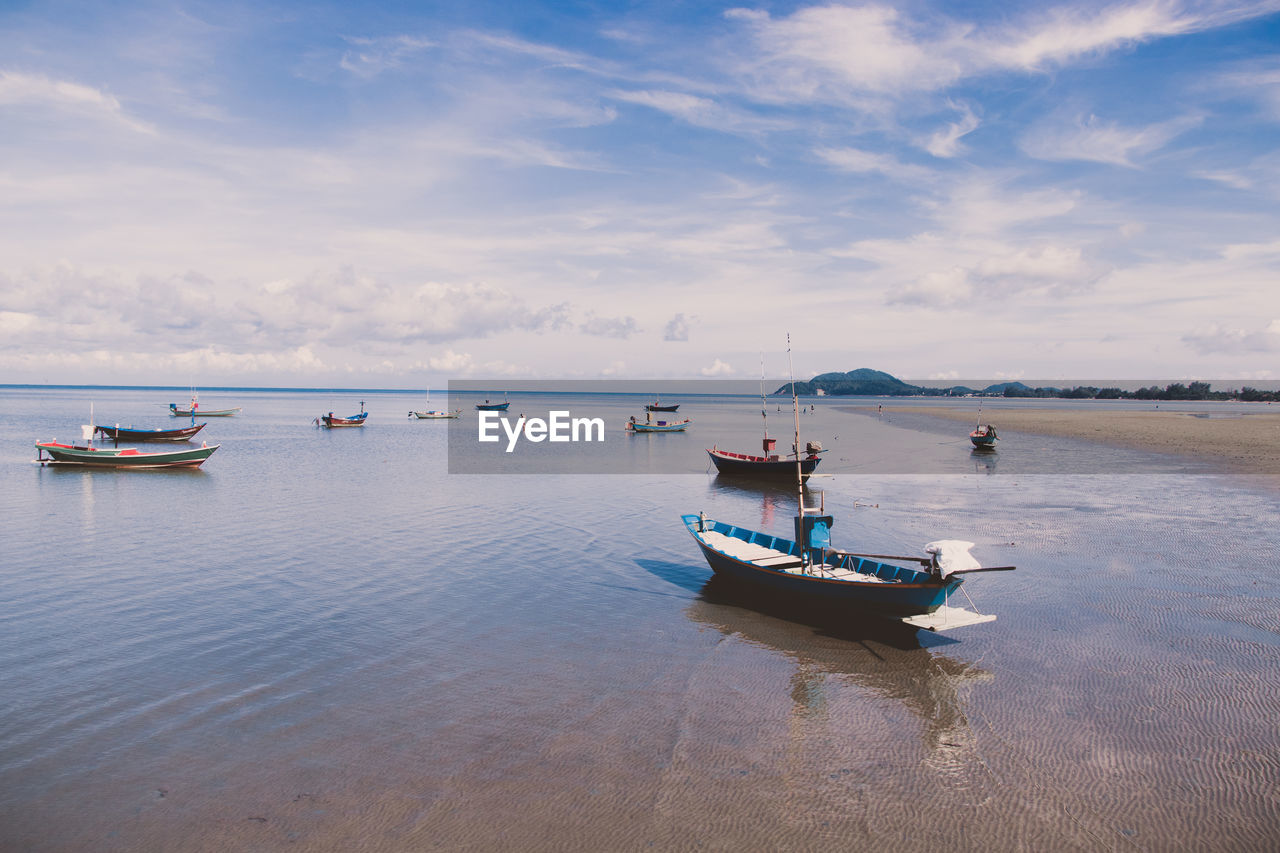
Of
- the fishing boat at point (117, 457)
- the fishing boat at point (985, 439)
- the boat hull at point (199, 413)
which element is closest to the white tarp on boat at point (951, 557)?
the fishing boat at point (117, 457)

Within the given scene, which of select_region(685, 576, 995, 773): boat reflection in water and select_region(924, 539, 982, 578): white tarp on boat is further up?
select_region(924, 539, 982, 578): white tarp on boat

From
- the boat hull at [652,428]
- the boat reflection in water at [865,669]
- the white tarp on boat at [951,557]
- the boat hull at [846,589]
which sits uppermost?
the white tarp on boat at [951,557]

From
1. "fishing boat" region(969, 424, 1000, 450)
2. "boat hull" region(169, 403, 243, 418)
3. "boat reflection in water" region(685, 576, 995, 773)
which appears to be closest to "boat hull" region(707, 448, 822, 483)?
"fishing boat" region(969, 424, 1000, 450)

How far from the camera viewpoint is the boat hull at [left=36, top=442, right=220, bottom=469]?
1603 inches

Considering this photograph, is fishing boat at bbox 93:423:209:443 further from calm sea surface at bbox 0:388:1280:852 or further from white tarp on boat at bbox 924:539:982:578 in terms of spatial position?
white tarp on boat at bbox 924:539:982:578

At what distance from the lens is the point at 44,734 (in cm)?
1015

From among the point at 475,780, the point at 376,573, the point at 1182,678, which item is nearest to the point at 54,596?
the point at 376,573

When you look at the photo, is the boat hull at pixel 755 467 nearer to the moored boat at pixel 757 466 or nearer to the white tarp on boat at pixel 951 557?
the moored boat at pixel 757 466

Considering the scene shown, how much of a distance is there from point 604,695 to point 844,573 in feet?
21.6

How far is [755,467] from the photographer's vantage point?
3909 cm

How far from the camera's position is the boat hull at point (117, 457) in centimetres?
4072

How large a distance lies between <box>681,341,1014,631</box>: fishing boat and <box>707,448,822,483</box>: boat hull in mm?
18360

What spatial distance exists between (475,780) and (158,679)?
674cm

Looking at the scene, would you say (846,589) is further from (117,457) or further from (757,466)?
(117,457)
